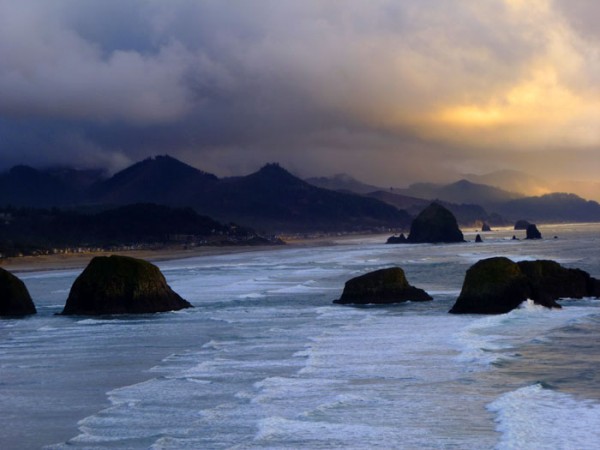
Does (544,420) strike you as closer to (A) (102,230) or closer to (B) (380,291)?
(B) (380,291)

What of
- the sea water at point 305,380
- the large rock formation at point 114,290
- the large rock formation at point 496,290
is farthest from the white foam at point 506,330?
the large rock formation at point 114,290

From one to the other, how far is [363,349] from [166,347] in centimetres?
597

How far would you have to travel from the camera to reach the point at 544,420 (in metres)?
15.6

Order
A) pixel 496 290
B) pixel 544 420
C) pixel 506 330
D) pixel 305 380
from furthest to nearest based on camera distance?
pixel 496 290, pixel 506 330, pixel 305 380, pixel 544 420

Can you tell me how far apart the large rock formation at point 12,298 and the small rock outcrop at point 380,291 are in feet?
46.4

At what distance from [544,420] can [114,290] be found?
80.4 ft

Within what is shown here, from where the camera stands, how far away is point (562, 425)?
49.7 ft

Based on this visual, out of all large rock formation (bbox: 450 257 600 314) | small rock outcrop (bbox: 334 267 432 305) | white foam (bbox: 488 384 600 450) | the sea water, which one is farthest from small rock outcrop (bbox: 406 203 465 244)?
white foam (bbox: 488 384 600 450)

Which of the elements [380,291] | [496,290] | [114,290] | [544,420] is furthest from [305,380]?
[380,291]

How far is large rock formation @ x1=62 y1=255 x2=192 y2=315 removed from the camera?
36781 millimetres

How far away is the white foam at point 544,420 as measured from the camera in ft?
46.0

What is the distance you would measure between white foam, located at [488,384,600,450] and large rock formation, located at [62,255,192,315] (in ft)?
72.0

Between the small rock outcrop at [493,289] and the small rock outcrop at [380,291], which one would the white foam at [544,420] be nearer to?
the small rock outcrop at [493,289]

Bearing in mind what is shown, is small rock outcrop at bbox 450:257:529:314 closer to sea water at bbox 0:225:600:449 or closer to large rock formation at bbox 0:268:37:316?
sea water at bbox 0:225:600:449
